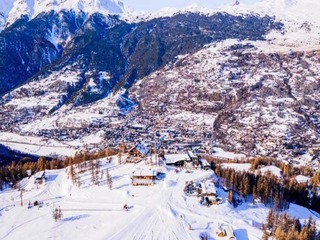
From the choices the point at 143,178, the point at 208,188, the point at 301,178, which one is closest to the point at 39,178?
the point at 143,178

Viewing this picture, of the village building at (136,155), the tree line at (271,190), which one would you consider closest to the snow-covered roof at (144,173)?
the tree line at (271,190)

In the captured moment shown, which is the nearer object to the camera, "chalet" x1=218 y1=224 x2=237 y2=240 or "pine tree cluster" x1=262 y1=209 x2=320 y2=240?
"pine tree cluster" x1=262 y1=209 x2=320 y2=240

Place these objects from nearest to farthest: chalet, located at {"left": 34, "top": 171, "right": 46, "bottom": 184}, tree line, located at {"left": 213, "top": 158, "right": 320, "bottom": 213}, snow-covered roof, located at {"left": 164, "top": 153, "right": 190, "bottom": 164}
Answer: tree line, located at {"left": 213, "top": 158, "right": 320, "bottom": 213} < chalet, located at {"left": 34, "top": 171, "right": 46, "bottom": 184} < snow-covered roof, located at {"left": 164, "top": 153, "right": 190, "bottom": 164}

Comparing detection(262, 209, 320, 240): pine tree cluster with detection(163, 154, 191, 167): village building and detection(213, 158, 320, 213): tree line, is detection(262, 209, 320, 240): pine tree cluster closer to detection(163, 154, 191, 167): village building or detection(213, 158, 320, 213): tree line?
detection(213, 158, 320, 213): tree line

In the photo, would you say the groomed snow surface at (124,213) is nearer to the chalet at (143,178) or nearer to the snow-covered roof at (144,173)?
the chalet at (143,178)

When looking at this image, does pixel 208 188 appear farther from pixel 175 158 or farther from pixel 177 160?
pixel 175 158

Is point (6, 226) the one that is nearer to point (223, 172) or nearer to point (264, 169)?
point (223, 172)

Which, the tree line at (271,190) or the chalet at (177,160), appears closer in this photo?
the tree line at (271,190)

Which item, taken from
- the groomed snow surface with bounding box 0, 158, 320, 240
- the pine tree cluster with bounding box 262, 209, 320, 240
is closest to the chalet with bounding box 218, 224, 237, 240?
the groomed snow surface with bounding box 0, 158, 320, 240
